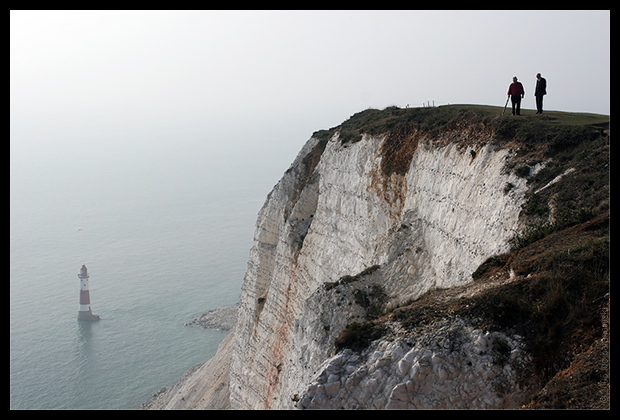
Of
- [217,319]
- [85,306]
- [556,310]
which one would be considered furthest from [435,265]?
[85,306]

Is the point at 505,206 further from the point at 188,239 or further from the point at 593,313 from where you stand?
the point at 188,239

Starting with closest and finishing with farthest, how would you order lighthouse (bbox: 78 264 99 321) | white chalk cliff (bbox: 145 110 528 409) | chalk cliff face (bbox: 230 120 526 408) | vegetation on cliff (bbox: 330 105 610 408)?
vegetation on cliff (bbox: 330 105 610 408)
white chalk cliff (bbox: 145 110 528 409)
chalk cliff face (bbox: 230 120 526 408)
lighthouse (bbox: 78 264 99 321)

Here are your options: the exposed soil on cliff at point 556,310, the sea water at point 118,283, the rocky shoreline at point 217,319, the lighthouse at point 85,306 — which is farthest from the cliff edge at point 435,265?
the lighthouse at point 85,306

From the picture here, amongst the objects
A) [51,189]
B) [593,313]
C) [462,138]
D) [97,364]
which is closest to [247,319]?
[462,138]

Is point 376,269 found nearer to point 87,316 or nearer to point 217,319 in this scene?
point 217,319

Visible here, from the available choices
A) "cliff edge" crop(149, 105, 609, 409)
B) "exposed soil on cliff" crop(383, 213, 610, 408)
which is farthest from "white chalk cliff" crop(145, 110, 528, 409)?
"exposed soil on cliff" crop(383, 213, 610, 408)

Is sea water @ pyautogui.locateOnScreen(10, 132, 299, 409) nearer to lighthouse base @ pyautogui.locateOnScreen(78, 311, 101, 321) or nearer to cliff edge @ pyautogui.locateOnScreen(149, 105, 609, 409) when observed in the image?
Result: lighthouse base @ pyautogui.locateOnScreen(78, 311, 101, 321)

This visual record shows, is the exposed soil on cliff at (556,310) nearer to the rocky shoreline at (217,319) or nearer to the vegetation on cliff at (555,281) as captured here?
the vegetation on cliff at (555,281)
